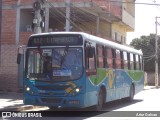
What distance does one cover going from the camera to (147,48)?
63125 mm

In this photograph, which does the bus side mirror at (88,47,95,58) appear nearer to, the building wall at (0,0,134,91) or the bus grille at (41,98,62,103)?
the bus grille at (41,98,62,103)

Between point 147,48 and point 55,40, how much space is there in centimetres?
5142

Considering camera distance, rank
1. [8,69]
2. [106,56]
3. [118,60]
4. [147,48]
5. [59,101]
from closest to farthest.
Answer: [59,101]
[106,56]
[118,60]
[8,69]
[147,48]

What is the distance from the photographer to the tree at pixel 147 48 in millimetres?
61250

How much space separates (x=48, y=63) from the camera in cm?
1302

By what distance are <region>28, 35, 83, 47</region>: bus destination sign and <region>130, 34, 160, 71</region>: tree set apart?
1877 inches

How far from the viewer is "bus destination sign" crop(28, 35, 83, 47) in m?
13.1

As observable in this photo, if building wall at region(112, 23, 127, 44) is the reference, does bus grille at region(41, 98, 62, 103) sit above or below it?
below

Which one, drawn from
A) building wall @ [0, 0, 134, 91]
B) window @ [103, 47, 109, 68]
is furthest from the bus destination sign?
building wall @ [0, 0, 134, 91]

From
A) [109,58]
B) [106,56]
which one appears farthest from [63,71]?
[109,58]

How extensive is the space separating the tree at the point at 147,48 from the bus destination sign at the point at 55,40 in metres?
47.7

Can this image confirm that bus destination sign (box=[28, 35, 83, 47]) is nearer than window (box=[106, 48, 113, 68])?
Yes

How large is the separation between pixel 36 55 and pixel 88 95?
2.43m

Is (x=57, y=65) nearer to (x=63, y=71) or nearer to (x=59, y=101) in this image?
(x=63, y=71)
